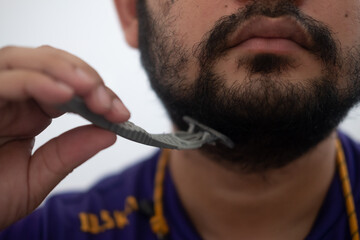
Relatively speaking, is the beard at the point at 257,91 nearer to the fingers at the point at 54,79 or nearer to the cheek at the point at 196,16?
the cheek at the point at 196,16

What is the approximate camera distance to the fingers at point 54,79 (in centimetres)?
43

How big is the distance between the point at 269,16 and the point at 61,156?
38cm

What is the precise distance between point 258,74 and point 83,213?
56cm

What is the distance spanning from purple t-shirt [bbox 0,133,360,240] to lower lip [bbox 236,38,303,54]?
Result: 0.39 metres

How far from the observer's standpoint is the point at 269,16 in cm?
57

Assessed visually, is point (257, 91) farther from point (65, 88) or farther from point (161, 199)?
point (161, 199)

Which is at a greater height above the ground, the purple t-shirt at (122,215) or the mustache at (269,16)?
the mustache at (269,16)

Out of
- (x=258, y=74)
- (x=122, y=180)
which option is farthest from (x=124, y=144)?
(x=258, y=74)

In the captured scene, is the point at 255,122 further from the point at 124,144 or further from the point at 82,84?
the point at 124,144

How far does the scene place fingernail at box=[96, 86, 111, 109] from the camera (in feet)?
1.46

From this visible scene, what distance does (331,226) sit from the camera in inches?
30.9

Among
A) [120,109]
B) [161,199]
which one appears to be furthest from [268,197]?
[120,109]

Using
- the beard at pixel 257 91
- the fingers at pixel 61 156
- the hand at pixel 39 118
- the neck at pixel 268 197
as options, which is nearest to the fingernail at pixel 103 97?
the hand at pixel 39 118

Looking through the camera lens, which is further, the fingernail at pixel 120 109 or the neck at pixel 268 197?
the neck at pixel 268 197
